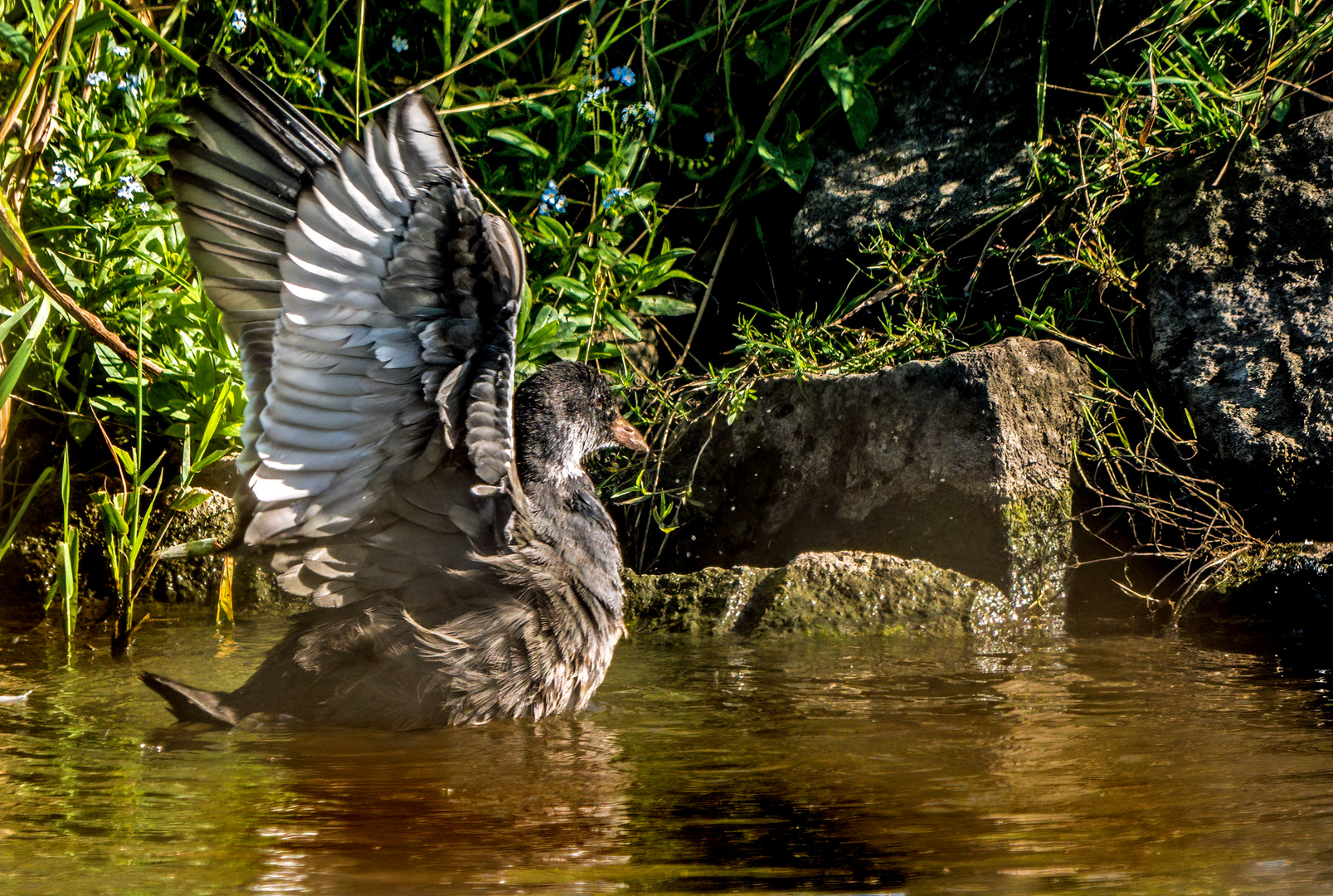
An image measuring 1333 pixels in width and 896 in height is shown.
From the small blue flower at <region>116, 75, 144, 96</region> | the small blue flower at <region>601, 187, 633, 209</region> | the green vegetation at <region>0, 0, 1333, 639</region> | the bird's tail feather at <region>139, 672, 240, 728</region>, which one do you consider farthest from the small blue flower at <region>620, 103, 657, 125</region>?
the bird's tail feather at <region>139, 672, 240, 728</region>

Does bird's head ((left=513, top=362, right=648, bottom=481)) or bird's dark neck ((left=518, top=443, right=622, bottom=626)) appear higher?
bird's head ((left=513, top=362, right=648, bottom=481))

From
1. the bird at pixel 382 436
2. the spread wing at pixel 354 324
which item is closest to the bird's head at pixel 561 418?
the bird at pixel 382 436

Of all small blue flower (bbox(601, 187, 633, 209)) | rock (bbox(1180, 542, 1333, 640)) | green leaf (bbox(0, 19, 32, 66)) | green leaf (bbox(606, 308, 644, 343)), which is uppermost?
green leaf (bbox(0, 19, 32, 66))

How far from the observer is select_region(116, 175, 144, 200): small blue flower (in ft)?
14.6

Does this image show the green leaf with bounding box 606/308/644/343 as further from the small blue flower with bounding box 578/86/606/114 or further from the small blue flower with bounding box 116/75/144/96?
the small blue flower with bounding box 116/75/144/96

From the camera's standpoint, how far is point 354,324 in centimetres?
298

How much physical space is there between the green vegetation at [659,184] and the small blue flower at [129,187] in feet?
0.03

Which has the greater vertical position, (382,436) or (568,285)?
(568,285)

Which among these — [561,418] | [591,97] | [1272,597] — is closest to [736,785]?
[561,418]

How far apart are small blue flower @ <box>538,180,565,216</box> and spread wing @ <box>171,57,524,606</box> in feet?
6.40

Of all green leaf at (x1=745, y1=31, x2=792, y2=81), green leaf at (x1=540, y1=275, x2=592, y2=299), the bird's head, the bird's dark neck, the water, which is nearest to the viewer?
the water

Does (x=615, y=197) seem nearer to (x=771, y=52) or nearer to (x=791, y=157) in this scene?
(x=791, y=157)

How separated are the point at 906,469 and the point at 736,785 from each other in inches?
86.7

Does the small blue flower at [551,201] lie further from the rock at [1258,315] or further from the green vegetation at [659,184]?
the rock at [1258,315]
